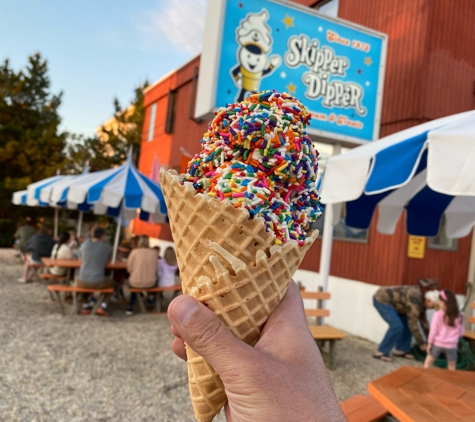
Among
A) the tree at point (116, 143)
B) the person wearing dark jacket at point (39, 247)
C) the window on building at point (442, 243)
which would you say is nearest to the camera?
the window on building at point (442, 243)

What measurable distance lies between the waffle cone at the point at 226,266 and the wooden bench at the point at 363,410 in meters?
1.53

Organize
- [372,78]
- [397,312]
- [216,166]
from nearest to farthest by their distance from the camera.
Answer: [216,166] → [397,312] → [372,78]

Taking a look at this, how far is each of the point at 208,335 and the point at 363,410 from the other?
7.17 ft

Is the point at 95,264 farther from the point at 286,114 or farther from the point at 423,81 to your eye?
the point at 423,81

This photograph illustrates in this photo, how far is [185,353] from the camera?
2180mm

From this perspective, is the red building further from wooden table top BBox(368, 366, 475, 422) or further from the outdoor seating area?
wooden table top BBox(368, 366, 475, 422)

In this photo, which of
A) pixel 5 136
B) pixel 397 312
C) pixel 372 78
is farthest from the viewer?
pixel 5 136

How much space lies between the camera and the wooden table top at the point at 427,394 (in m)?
2.53

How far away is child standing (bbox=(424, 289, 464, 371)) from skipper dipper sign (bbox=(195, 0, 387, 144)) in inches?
141

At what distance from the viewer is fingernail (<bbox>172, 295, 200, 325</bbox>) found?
5.38 feet

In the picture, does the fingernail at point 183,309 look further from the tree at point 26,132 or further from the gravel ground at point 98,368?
the tree at point 26,132

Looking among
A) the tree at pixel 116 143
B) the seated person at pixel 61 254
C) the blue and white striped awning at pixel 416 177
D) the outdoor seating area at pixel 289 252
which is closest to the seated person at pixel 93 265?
the outdoor seating area at pixel 289 252

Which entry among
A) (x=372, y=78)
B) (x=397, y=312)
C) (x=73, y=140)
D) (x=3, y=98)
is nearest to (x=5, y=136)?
(x=3, y=98)

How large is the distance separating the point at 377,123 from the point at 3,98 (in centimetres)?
2388
